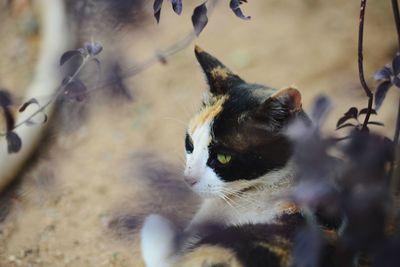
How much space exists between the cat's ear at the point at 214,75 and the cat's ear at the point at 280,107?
10.1 inches

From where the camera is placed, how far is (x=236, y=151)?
1954mm

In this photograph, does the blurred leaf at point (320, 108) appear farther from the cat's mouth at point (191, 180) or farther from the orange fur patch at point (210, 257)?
the cat's mouth at point (191, 180)

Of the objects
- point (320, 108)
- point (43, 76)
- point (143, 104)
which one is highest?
point (320, 108)

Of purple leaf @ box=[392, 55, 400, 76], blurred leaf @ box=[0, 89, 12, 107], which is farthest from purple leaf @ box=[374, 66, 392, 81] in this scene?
blurred leaf @ box=[0, 89, 12, 107]

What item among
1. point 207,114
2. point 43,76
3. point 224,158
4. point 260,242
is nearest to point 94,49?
point 207,114

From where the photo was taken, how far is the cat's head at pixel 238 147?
1.94m

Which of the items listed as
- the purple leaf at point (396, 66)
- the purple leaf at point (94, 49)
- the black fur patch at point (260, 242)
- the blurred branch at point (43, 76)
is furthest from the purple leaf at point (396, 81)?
the blurred branch at point (43, 76)

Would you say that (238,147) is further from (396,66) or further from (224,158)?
(396,66)

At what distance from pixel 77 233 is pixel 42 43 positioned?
1.22 metres

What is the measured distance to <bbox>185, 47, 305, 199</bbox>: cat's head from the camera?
6.35 ft

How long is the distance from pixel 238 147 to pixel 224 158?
0.06m

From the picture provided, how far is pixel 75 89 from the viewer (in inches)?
79.0

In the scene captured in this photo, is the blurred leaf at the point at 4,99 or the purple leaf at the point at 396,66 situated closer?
the purple leaf at the point at 396,66

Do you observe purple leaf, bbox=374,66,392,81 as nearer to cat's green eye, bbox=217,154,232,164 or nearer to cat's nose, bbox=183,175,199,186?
cat's green eye, bbox=217,154,232,164
